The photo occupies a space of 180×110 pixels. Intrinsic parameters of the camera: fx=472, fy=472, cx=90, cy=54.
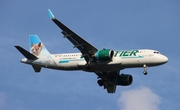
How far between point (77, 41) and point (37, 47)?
13.5 m

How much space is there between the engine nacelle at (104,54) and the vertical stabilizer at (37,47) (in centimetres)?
1183

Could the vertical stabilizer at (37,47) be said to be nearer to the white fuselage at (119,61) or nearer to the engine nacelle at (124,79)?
the white fuselage at (119,61)

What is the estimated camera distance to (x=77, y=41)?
77.8m

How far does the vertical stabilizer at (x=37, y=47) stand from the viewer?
87.0m

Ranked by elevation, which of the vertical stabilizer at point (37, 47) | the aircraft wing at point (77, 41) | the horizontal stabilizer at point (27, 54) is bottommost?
the horizontal stabilizer at point (27, 54)

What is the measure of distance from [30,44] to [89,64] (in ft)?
51.2

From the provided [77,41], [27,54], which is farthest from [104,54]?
[27,54]

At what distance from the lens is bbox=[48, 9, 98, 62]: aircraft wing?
73.8 m

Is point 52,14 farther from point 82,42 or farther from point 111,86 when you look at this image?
point 111,86

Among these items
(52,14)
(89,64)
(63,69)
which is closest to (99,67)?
(89,64)

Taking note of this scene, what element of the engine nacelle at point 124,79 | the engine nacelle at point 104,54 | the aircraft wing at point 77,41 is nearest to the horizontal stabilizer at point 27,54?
the aircraft wing at point 77,41

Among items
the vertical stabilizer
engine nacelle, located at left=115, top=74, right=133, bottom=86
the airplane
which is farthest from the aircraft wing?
engine nacelle, located at left=115, top=74, right=133, bottom=86

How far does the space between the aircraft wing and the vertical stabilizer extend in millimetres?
9580

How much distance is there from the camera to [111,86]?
89.2 meters
